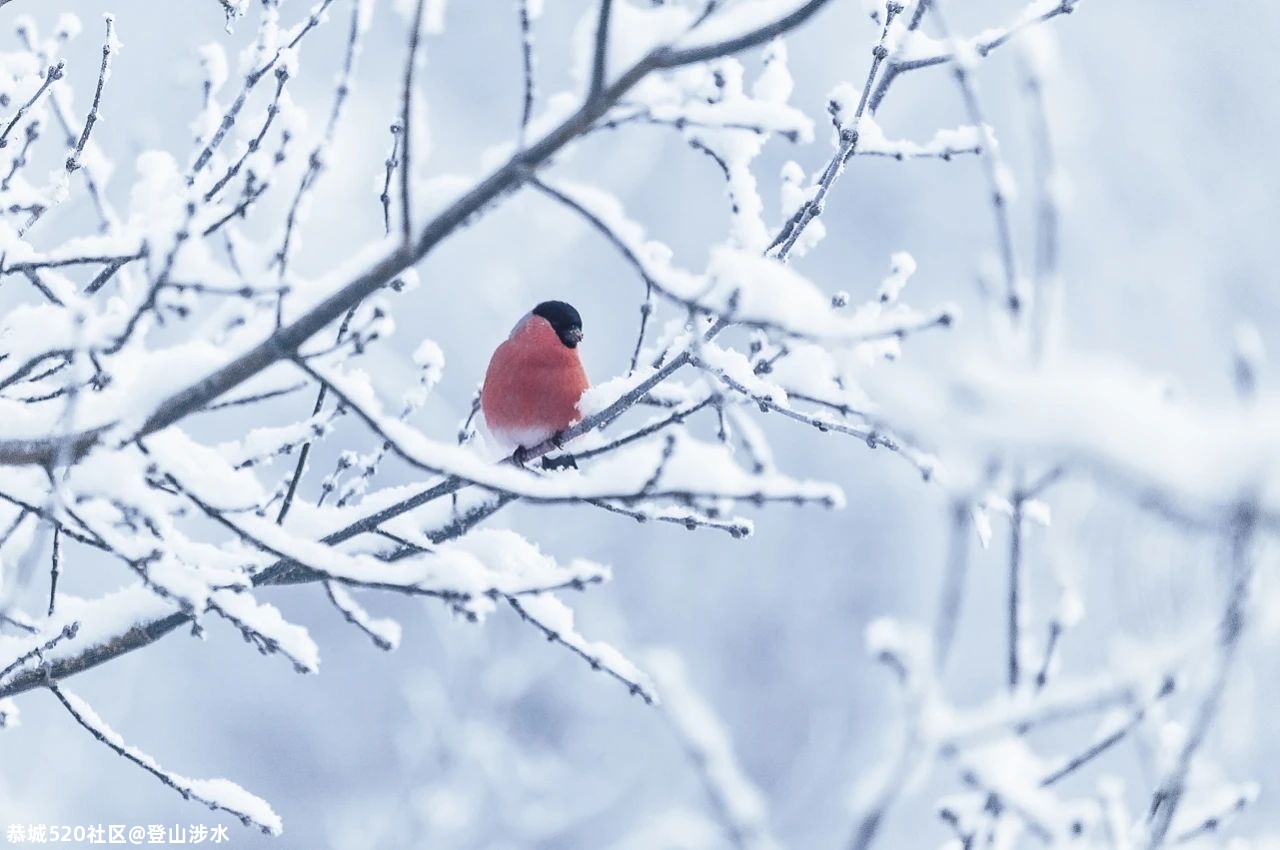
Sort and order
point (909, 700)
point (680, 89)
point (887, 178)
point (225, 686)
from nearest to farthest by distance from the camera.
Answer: point (909, 700) < point (680, 89) < point (225, 686) < point (887, 178)

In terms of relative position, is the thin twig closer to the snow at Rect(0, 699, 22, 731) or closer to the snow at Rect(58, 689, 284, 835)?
the snow at Rect(58, 689, 284, 835)

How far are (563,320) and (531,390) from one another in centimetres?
53

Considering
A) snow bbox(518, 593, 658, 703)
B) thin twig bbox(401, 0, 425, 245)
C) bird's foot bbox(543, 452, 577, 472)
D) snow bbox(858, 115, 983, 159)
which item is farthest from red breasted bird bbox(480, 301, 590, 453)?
thin twig bbox(401, 0, 425, 245)

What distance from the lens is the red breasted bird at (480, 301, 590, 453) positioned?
3.64 m

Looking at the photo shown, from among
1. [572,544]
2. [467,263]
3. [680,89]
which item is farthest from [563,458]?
[467,263]

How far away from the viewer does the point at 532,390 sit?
3.68 m

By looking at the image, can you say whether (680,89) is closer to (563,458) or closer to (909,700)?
(909,700)

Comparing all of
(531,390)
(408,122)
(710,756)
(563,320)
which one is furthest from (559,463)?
(710,756)

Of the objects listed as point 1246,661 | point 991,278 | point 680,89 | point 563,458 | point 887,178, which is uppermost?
point 887,178

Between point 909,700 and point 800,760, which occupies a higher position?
point 800,760

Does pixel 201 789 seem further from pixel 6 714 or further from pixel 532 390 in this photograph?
pixel 532 390

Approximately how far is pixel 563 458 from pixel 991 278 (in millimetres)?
2703

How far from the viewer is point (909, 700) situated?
1.15m

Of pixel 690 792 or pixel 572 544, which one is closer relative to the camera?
pixel 690 792
